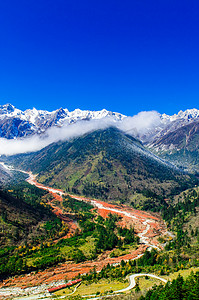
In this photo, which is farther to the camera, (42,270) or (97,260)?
(97,260)

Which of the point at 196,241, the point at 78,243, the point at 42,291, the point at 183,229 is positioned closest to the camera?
the point at 42,291

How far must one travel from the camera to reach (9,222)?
154 m

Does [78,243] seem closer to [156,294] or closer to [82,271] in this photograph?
[82,271]

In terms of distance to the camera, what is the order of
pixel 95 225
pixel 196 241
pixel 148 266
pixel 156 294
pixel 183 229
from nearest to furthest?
pixel 156 294 → pixel 148 266 → pixel 196 241 → pixel 183 229 → pixel 95 225

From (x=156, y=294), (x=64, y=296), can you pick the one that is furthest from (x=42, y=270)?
(x=156, y=294)

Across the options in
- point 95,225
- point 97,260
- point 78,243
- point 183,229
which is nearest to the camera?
point 97,260

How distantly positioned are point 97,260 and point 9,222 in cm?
7093

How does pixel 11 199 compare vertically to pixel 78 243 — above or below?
above

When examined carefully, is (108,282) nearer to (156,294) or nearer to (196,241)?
(156,294)

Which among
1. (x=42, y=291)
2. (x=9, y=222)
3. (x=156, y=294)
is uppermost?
(x=9, y=222)

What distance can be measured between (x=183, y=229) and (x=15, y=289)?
404ft

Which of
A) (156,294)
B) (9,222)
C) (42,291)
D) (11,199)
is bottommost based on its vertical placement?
(42,291)

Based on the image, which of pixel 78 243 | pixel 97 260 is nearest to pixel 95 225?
pixel 78 243

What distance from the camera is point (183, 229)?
165 metres
